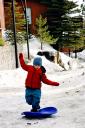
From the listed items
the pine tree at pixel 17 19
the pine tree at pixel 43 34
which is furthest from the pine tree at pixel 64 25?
the pine tree at pixel 17 19

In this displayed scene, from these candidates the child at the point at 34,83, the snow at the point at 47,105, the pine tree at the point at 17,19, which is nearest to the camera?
the snow at the point at 47,105

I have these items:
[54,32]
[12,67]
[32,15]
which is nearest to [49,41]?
[54,32]

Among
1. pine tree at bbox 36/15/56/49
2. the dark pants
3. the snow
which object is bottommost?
pine tree at bbox 36/15/56/49

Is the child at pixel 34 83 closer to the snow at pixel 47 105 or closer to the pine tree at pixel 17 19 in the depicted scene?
the snow at pixel 47 105

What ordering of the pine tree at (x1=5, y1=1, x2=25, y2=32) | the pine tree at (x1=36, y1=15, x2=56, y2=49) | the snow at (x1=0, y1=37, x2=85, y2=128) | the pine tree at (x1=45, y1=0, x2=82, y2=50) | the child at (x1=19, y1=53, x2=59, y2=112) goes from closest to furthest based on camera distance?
the snow at (x1=0, y1=37, x2=85, y2=128) < the child at (x1=19, y1=53, x2=59, y2=112) < the pine tree at (x1=5, y1=1, x2=25, y2=32) < the pine tree at (x1=36, y1=15, x2=56, y2=49) < the pine tree at (x1=45, y1=0, x2=82, y2=50)

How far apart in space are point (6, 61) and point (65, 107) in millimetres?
17448

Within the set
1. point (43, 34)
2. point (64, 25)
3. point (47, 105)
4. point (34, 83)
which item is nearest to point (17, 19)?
point (43, 34)

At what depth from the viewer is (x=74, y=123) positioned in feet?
30.1

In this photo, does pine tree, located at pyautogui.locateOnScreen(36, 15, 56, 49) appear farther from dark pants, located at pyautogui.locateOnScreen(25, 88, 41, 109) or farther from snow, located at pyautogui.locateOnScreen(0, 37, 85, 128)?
dark pants, located at pyautogui.locateOnScreen(25, 88, 41, 109)

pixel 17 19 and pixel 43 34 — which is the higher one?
pixel 17 19

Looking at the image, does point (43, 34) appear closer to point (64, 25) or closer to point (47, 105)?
point (64, 25)

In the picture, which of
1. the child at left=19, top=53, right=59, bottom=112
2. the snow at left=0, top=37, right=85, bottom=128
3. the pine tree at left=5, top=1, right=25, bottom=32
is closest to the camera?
the snow at left=0, top=37, right=85, bottom=128

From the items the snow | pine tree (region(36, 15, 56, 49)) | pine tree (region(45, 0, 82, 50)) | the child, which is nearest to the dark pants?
the child

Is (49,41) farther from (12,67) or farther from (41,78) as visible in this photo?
(41,78)
